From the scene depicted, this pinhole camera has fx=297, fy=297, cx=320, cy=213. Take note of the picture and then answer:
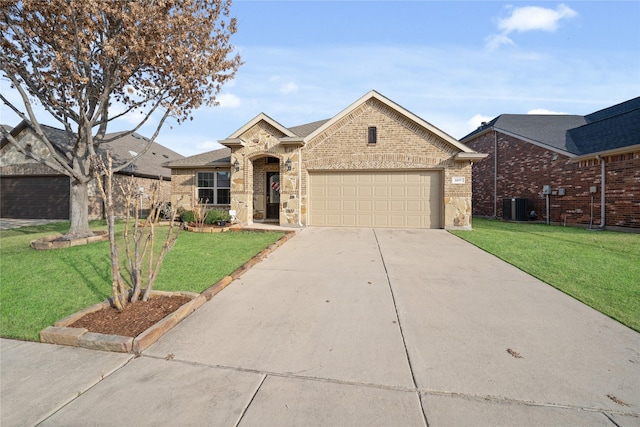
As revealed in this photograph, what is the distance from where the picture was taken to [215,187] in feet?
49.5

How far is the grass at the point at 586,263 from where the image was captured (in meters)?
4.42

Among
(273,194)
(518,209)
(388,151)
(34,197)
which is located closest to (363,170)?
(388,151)

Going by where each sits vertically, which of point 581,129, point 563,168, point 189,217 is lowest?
point 189,217

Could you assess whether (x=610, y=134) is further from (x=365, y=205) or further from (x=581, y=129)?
(x=365, y=205)

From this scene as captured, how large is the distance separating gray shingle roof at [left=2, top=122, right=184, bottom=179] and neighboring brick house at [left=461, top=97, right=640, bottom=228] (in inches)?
787

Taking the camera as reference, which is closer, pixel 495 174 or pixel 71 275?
pixel 71 275

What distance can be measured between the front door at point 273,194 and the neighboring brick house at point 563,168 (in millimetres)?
12973

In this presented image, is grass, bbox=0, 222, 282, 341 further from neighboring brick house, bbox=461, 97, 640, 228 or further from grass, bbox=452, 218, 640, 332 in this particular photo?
neighboring brick house, bbox=461, 97, 640, 228

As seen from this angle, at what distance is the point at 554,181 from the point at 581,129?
4.27m

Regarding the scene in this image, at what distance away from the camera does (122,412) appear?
2.21 metres

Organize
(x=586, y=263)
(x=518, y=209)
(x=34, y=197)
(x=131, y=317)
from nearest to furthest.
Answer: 1. (x=131, y=317)
2. (x=586, y=263)
3. (x=518, y=209)
4. (x=34, y=197)

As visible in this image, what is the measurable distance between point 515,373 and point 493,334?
2.54 feet

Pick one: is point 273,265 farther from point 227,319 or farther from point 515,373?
point 515,373

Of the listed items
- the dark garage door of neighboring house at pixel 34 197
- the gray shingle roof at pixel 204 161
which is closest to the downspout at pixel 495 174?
the gray shingle roof at pixel 204 161
